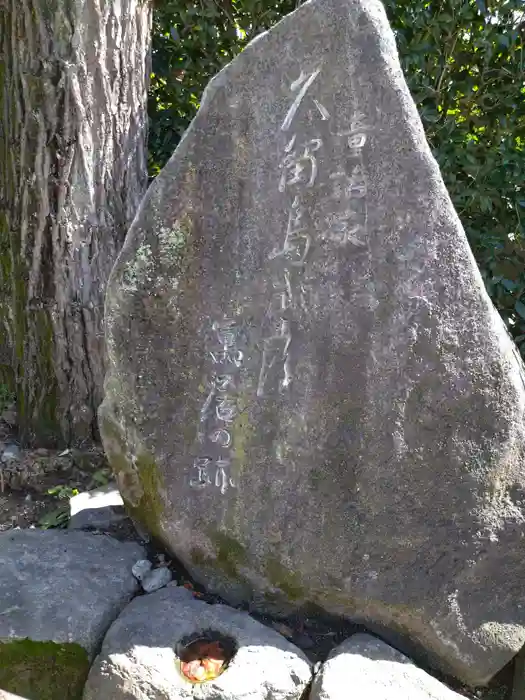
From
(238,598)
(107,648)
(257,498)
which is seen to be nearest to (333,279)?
(257,498)

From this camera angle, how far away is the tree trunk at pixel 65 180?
2451mm

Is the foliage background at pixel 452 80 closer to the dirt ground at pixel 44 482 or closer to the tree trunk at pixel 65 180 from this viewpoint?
the tree trunk at pixel 65 180

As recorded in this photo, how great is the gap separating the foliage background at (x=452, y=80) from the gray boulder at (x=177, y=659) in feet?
7.33

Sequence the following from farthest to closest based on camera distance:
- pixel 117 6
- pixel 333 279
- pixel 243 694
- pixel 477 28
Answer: pixel 477 28 < pixel 117 6 < pixel 333 279 < pixel 243 694

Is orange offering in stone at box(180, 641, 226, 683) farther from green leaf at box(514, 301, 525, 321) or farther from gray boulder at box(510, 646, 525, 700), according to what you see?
green leaf at box(514, 301, 525, 321)

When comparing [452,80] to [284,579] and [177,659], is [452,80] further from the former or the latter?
[177,659]

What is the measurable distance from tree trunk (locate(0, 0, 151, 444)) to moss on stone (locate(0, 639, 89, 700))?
112 centimetres

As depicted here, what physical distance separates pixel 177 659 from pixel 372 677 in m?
0.51

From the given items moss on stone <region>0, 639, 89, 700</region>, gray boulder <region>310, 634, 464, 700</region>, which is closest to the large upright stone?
gray boulder <region>310, 634, 464, 700</region>

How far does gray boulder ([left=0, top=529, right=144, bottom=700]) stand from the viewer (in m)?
1.80

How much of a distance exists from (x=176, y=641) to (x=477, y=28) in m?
2.95

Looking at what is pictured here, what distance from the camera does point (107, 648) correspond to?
1.78 metres

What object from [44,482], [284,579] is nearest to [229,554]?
[284,579]

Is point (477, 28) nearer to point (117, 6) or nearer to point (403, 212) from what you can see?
point (117, 6)
